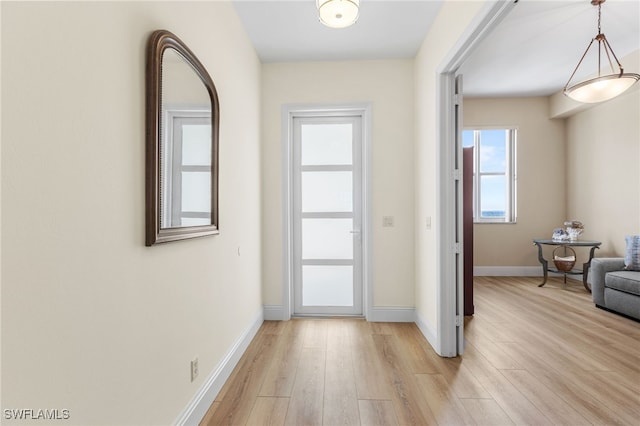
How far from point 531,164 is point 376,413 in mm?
5183

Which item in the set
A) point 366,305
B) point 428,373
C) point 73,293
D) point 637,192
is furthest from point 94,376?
point 637,192

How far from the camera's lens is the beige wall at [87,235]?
2.47 ft

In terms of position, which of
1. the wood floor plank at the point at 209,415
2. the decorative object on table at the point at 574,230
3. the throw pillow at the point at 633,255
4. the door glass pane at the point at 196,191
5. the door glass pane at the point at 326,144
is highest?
the door glass pane at the point at 326,144

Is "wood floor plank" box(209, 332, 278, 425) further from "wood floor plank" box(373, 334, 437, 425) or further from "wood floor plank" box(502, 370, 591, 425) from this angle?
"wood floor plank" box(502, 370, 591, 425)

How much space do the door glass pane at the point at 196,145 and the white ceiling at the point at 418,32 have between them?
50.4 inches

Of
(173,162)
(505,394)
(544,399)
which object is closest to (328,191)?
(173,162)

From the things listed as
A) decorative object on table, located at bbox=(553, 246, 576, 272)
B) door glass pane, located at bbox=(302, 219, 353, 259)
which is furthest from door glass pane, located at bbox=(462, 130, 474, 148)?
door glass pane, located at bbox=(302, 219, 353, 259)

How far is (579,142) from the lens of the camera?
196 inches

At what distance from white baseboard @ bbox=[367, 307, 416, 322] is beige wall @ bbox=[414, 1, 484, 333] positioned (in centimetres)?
13

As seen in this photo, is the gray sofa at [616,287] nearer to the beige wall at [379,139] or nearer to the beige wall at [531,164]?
the beige wall at [531,164]

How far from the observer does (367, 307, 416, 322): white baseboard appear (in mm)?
3268

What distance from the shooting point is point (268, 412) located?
1787 mm

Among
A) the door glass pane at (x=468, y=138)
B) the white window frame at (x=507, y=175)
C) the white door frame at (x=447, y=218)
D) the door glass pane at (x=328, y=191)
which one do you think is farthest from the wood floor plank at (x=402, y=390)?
the door glass pane at (x=468, y=138)

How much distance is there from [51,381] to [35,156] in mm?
593
